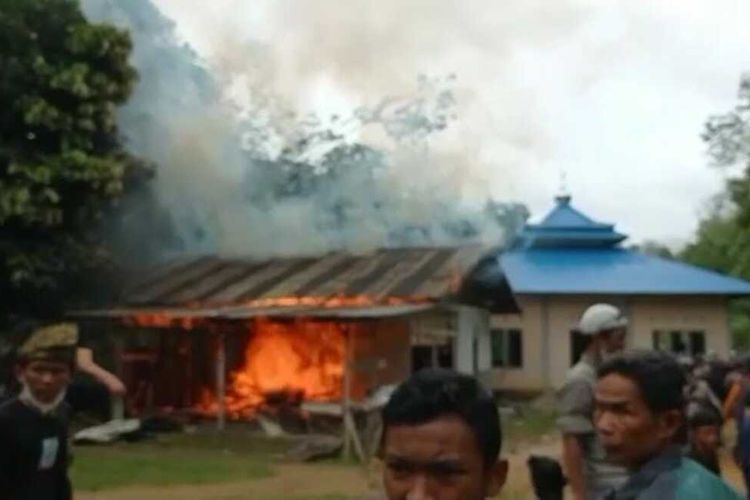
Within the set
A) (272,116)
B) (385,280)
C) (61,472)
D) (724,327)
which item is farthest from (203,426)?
(61,472)

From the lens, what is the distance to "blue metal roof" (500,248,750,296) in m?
34.2

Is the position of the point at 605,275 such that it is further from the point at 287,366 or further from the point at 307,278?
the point at 287,366

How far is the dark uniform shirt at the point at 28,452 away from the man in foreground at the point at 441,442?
3.03 meters

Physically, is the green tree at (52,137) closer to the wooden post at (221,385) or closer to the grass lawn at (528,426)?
the wooden post at (221,385)

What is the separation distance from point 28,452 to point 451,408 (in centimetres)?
316

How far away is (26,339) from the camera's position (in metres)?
5.29

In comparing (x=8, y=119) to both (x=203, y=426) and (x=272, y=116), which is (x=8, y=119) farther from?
(x=272, y=116)

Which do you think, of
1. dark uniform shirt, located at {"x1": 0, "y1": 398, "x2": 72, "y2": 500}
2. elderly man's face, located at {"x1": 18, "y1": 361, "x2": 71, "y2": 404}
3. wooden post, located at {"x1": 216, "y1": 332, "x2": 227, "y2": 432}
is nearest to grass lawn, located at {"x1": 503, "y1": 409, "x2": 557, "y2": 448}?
wooden post, located at {"x1": 216, "y1": 332, "x2": 227, "y2": 432}

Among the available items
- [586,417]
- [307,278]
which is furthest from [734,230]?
[586,417]

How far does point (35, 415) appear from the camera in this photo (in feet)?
17.3

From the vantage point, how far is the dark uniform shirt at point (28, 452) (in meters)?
5.21

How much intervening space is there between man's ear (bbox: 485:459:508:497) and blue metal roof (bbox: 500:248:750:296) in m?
29.9

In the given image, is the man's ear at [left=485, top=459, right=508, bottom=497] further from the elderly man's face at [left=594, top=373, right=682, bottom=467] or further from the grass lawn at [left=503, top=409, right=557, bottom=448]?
the grass lawn at [left=503, top=409, right=557, bottom=448]

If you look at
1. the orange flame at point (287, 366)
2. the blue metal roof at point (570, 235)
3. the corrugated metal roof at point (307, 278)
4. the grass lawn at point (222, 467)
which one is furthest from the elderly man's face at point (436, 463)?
the blue metal roof at point (570, 235)
